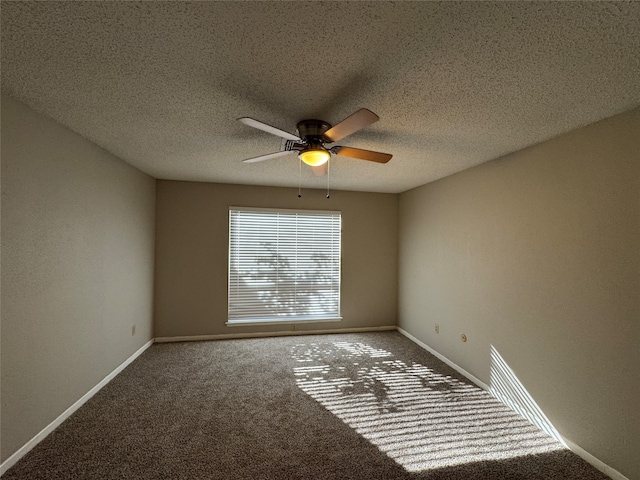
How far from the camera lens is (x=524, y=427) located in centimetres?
251

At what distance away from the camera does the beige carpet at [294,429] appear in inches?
77.8

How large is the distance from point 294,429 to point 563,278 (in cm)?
233

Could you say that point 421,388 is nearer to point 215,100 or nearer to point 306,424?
point 306,424

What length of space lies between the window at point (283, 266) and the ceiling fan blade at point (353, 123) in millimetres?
2800

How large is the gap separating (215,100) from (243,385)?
2.58 m

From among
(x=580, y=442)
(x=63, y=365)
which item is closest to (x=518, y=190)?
(x=580, y=442)

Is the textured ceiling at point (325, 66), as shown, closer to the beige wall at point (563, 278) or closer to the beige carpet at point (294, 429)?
the beige wall at point (563, 278)

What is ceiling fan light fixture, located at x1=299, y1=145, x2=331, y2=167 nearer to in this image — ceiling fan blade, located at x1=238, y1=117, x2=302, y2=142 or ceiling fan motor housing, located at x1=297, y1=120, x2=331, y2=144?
ceiling fan motor housing, located at x1=297, y1=120, x2=331, y2=144

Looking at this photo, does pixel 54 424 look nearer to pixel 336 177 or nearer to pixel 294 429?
pixel 294 429

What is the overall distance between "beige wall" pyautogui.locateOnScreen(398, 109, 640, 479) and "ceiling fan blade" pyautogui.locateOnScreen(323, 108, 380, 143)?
1.65m

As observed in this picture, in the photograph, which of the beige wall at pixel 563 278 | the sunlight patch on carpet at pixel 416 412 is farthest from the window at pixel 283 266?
the beige wall at pixel 563 278

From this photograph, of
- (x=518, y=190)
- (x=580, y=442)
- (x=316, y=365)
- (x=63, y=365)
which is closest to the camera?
(x=580, y=442)

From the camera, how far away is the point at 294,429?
7.85 ft

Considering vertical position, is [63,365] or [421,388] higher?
[63,365]
